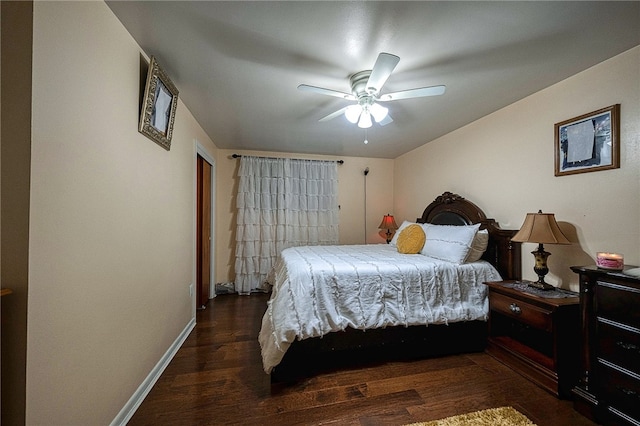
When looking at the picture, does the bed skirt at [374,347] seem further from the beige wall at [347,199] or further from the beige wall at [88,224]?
the beige wall at [347,199]

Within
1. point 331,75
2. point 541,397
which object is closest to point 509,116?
point 331,75

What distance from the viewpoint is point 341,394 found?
1690 millimetres

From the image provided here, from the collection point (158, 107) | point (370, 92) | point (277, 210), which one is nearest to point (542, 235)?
point (370, 92)

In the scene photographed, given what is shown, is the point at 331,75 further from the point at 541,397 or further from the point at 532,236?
the point at 541,397

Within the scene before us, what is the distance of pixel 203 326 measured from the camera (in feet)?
9.00

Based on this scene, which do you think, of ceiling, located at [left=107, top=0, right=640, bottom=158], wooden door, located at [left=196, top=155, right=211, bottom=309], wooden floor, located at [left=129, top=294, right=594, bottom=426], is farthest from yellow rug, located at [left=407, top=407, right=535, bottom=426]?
wooden door, located at [left=196, top=155, right=211, bottom=309]

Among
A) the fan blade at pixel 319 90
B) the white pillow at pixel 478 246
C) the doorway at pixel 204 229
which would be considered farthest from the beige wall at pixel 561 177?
the doorway at pixel 204 229

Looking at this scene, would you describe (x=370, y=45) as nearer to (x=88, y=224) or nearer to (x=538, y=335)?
(x=88, y=224)

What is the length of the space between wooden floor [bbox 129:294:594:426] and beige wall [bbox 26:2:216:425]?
0.28 m

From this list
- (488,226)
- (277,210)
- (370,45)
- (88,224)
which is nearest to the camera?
(88,224)

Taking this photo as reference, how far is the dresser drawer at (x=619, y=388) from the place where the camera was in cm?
130

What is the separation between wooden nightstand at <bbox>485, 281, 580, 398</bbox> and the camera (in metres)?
1.68

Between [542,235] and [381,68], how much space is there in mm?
1700

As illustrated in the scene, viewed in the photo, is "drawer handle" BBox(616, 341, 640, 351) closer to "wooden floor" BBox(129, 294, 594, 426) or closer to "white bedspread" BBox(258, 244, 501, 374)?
"wooden floor" BBox(129, 294, 594, 426)
